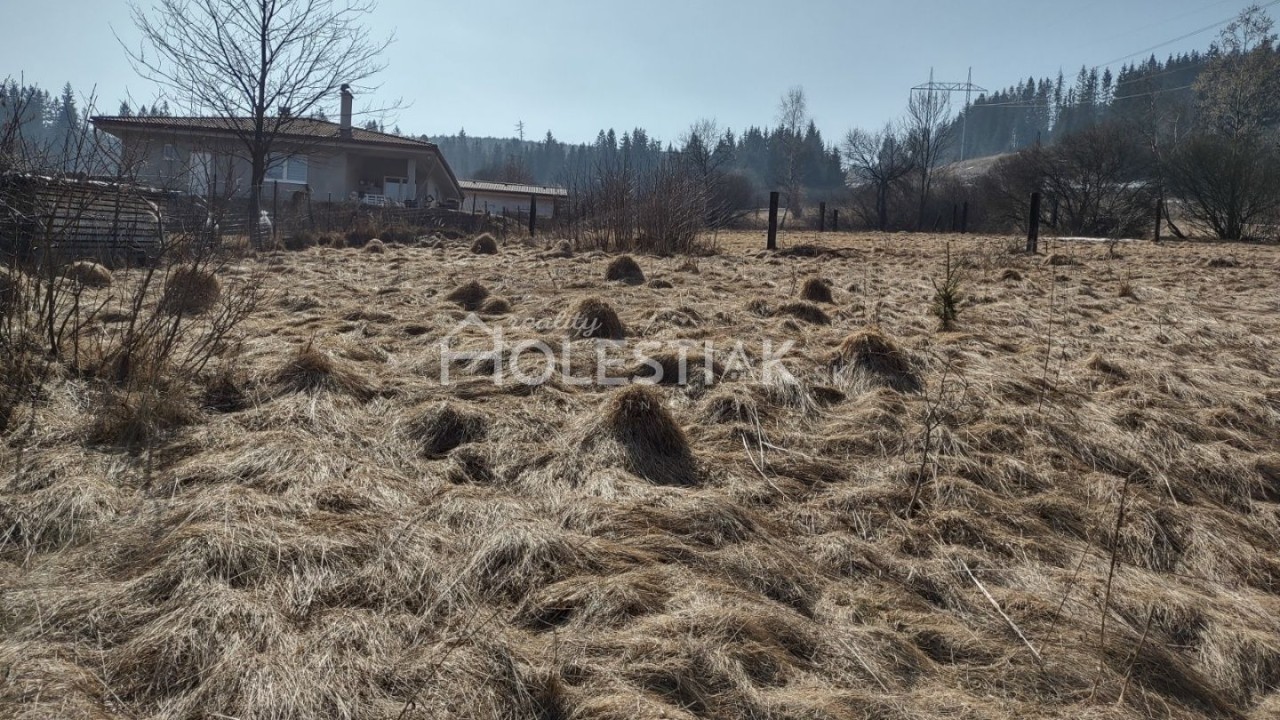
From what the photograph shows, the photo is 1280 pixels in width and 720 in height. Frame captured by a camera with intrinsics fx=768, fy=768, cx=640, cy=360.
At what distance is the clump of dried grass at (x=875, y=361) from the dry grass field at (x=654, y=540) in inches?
0.9

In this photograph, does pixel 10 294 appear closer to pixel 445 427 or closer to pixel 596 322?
pixel 445 427

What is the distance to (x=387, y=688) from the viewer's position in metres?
1.81

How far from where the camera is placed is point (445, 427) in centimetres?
347

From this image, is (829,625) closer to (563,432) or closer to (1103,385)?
(563,432)

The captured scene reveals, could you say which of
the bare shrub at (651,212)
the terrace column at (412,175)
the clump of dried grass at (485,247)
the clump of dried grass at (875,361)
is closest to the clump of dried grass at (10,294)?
the clump of dried grass at (875,361)

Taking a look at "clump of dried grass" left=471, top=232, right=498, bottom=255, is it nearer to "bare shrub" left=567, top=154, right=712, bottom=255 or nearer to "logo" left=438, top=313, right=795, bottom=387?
"bare shrub" left=567, top=154, right=712, bottom=255

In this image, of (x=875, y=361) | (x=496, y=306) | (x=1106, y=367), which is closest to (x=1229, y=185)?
(x=1106, y=367)

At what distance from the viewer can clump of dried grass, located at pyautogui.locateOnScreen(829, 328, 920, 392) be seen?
4.30 m

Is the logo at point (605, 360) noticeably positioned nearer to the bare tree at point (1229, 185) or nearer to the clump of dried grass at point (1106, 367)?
the clump of dried grass at point (1106, 367)

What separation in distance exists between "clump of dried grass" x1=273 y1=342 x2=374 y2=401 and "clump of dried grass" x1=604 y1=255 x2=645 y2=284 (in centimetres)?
469

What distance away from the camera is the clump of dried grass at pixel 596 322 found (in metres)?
5.36

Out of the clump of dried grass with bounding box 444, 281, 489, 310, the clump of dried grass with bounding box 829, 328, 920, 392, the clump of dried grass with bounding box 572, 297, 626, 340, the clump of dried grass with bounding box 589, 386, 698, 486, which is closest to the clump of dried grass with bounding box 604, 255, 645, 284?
the clump of dried grass with bounding box 444, 281, 489, 310

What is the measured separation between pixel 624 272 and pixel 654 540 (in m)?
6.18

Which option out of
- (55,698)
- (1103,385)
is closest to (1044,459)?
(1103,385)
